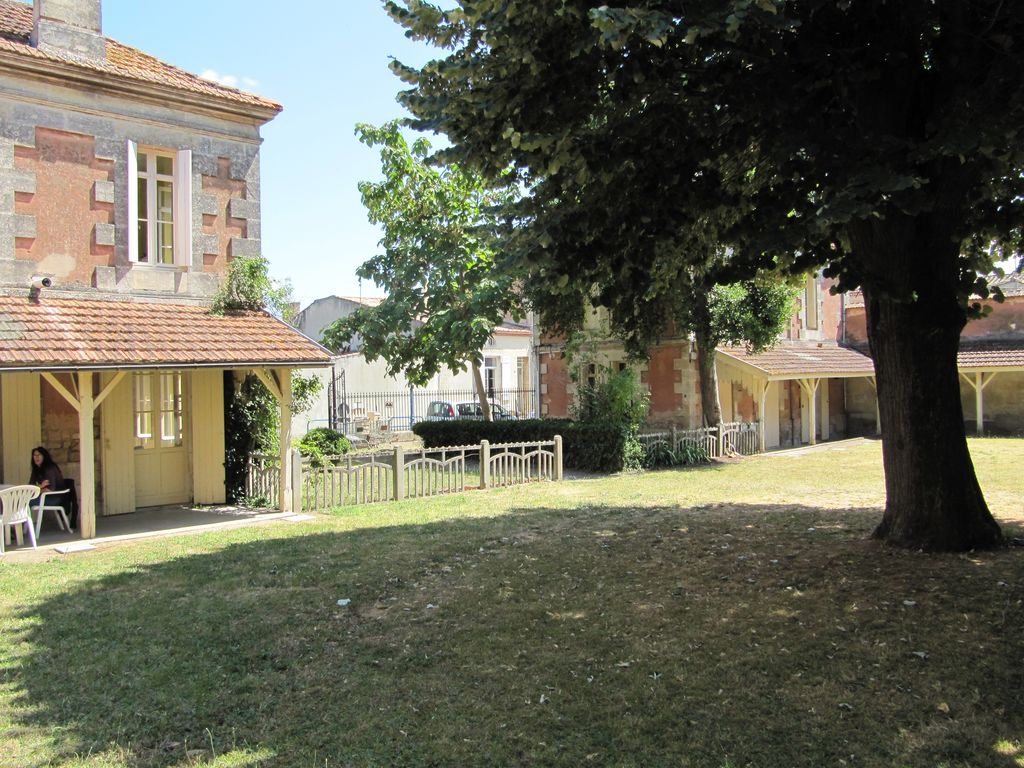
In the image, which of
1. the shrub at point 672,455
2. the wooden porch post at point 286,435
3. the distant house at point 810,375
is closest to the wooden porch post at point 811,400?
the distant house at point 810,375

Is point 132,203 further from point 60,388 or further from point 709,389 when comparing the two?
point 709,389

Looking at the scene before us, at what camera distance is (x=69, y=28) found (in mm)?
11531

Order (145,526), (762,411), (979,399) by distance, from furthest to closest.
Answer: (979,399) < (762,411) < (145,526)

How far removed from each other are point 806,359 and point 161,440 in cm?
2058

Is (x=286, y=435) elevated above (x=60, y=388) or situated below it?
below

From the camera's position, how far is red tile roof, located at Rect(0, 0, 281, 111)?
427 inches

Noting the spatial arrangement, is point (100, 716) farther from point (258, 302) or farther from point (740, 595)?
point (258, 302)

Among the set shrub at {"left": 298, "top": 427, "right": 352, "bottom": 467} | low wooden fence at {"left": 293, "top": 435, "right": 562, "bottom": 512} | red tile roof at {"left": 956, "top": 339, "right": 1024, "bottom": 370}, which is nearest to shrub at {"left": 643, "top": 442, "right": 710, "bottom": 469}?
low wooden fence at {"left": 293, "top": 435, "right": 562, "bottom": 512}

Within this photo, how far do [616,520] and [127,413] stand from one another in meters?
7.89

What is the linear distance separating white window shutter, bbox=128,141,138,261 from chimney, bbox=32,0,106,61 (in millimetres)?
1693

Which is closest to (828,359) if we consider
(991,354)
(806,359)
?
(806,359)

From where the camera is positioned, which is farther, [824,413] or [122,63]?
[824,413]

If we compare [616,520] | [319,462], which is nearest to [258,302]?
[319,462]

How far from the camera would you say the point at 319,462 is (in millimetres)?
16094
